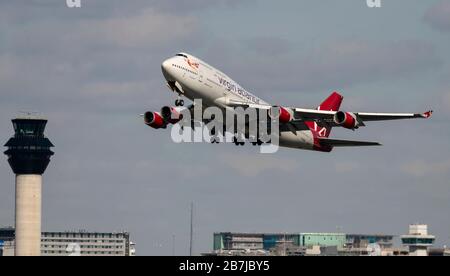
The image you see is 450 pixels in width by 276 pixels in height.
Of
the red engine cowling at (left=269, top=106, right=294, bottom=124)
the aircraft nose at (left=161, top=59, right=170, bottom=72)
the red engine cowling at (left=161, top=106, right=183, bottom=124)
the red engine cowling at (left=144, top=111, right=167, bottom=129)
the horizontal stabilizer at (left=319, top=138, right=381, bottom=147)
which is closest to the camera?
the aircraft nose at (left=161, top=59, right=170, bottom=72)

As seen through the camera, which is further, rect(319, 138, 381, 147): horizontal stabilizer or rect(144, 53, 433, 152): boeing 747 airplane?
rect(319, 138, 381, 147): horizontal stabilizer

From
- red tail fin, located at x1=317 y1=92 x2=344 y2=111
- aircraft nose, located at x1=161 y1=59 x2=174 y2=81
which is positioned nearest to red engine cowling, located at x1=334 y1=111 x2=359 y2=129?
aircraft nose, located at x1=161 y1=59 x2=174 y2=81

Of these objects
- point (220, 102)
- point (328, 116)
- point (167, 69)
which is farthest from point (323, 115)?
point (167, 69)

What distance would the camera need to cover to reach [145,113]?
114m

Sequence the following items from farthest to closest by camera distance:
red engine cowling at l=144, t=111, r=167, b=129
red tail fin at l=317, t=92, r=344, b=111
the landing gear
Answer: red tail fin at l=317, t=92, r=344, b=111, red engine cowling at l=144, t=111, r=167, b=129, the landing gear

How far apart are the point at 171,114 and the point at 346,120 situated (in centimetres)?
1768

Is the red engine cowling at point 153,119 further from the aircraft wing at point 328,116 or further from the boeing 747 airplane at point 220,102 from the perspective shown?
the aircraft wing at point 328,116

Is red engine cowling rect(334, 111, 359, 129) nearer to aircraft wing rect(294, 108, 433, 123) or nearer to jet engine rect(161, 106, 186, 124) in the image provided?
aircraft wing rect(294, 108, 433, 123)

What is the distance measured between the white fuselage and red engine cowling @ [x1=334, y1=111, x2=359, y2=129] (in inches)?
410

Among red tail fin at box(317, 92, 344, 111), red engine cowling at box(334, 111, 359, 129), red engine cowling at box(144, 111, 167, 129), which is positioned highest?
red tail fin at box(317, 92, 344, 111)

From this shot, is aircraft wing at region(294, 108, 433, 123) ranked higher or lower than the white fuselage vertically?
lower

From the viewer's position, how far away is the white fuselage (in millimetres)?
105875
